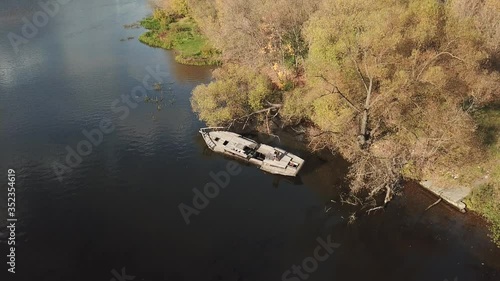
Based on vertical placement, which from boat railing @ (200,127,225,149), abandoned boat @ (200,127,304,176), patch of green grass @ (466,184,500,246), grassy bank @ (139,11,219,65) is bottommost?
patch of green grass @ (466,184,500,246)

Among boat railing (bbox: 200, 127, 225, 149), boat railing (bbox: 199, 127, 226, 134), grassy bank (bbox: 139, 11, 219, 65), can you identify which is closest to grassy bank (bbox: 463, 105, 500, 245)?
boat railing (bbox: 200, 127, 225, 149)

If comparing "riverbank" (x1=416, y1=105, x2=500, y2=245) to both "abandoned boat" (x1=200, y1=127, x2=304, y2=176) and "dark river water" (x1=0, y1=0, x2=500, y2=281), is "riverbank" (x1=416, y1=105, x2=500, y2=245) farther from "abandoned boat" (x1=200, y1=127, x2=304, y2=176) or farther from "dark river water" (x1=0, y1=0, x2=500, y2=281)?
"abandoned boat" (x1=200, y1=127, x2=304, y2=176)

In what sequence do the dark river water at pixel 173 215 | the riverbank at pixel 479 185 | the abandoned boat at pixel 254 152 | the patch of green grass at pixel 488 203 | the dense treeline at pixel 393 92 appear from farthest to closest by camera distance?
the abandoned boat at pixel 254 152, the dense treeline at pixel 393 92, the riverbank at pixel 479 185, the patch of green grass at pixel 488 203, the dark river water at pixel 173 215

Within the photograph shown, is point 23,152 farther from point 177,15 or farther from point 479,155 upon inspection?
point 177,15

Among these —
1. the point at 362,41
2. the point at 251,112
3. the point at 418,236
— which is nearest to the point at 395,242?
the point at 418,236

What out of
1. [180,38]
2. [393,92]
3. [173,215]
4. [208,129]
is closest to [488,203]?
[393,92]

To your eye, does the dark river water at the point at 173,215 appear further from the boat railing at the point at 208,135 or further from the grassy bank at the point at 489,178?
the grassy bank at the point at 489,178

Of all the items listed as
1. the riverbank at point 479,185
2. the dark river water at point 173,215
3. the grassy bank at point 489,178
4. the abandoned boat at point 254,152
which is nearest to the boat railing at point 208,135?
the abandoned boat at point 254,152

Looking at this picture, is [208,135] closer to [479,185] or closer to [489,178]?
[479,185]
